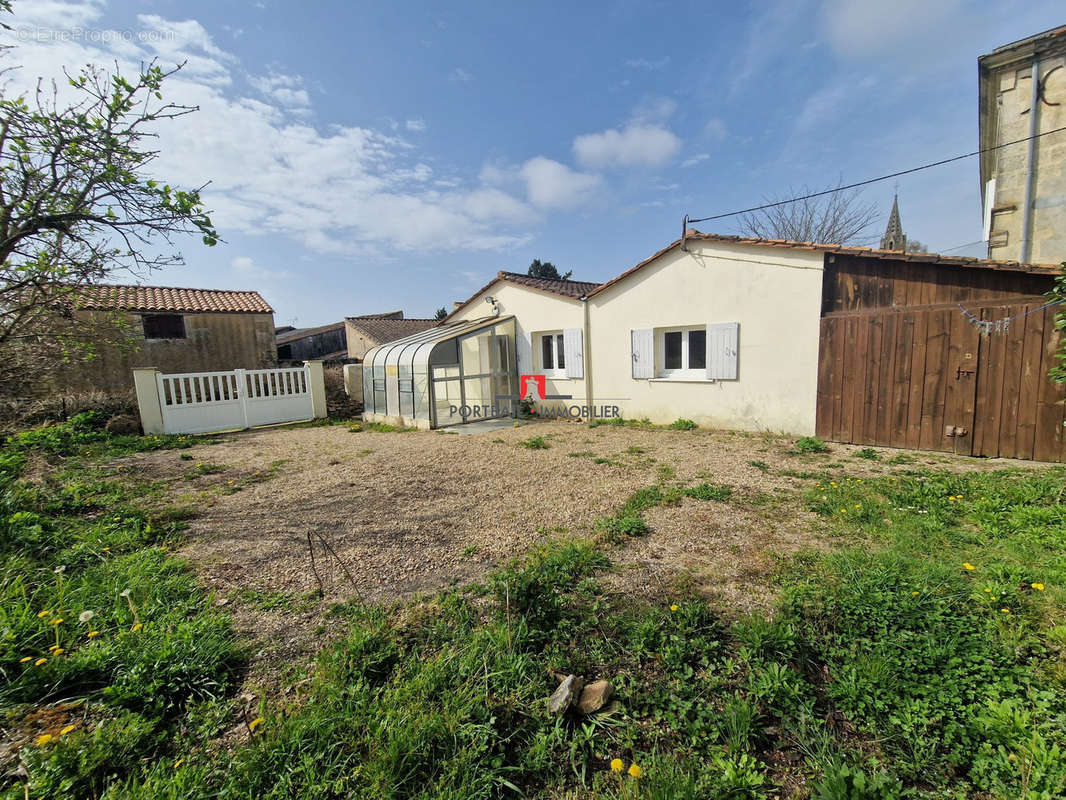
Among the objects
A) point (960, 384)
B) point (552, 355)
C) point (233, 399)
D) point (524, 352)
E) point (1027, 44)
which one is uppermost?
Result: point (1027, 44)

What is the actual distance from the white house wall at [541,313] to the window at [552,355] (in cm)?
17

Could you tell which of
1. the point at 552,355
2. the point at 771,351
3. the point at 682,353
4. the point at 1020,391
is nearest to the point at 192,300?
the point at 552,355

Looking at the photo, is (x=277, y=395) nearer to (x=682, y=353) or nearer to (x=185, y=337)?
Result: (x=185, y=337)

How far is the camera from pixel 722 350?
8508mm

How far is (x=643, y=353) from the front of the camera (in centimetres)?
983

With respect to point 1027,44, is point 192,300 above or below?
below

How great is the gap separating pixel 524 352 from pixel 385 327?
14.1m

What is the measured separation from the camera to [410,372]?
10719 mm

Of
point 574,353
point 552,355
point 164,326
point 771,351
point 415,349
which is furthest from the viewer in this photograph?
point 164,326

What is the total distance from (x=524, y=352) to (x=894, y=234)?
78.2 feet

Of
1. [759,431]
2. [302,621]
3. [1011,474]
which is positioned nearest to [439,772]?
[302,621]

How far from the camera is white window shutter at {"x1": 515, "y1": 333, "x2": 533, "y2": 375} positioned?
39.2ft

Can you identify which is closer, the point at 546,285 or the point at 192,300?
the point at 546,285

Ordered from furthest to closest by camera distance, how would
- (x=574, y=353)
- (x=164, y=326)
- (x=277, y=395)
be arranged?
(x=164, y=326) → (x=277, y=395) → (x=574, y=353)
